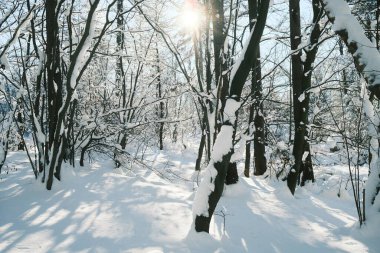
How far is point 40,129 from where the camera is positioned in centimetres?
464

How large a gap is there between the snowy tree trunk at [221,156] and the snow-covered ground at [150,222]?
214 mm

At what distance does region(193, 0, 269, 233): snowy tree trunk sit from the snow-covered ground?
214 millimetres

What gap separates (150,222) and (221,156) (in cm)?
106

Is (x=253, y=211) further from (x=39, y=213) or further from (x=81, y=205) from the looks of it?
(x=39, y=213)

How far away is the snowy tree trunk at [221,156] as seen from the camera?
3.17 metres

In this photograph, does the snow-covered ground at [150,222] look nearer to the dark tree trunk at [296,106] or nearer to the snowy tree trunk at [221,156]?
Answer: the snowy tree trunk at [221,156]

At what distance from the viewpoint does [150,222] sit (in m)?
3.49

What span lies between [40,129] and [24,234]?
200cm

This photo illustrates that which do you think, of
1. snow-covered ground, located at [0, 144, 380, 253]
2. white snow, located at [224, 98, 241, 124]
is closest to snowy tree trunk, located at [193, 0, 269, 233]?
white snow, located at [224, 98, 241, 124]

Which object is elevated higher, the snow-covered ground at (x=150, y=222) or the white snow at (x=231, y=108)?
the white snow at (x=231, y=108)

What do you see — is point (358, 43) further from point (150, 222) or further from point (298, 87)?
point (298, 87)

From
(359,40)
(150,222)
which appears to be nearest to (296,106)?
(359,40)

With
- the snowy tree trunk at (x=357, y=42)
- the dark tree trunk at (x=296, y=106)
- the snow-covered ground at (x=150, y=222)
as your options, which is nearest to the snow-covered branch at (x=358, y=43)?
the snowy tree trunk at (x=357, y=42)

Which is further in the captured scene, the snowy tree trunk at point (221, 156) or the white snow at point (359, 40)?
the snowy tree trunk at point (221, 156)
